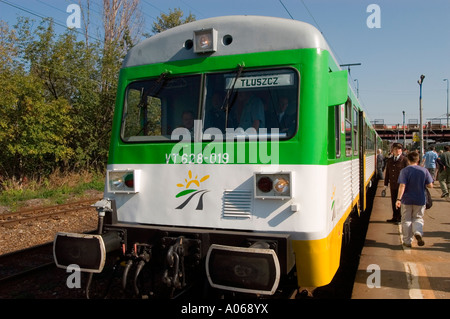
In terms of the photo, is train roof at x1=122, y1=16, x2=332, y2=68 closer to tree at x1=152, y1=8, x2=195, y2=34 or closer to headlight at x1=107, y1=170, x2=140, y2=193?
headlight at x1=107, y1=170, x2=140, y2=193

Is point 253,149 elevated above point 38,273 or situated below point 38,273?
above

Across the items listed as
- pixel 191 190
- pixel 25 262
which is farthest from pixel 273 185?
pixel 25 262

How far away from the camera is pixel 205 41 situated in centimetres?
414

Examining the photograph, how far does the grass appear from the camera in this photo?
12945mm

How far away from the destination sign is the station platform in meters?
2.40

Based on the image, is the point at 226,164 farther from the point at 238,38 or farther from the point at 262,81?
the point at 238,38

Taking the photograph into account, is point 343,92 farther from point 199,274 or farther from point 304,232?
point 199,274

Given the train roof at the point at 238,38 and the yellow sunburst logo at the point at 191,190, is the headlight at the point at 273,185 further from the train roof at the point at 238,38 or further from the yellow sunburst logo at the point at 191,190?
the train roof at the point at 238,38

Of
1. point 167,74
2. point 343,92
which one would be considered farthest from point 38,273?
point 343,92

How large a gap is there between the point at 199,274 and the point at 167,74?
2.11 meters

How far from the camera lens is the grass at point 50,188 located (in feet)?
42.5

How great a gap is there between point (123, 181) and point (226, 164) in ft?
3.93

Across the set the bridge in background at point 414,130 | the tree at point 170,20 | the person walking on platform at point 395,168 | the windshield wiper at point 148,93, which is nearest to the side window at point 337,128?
the windshield wiper at point 148,93
